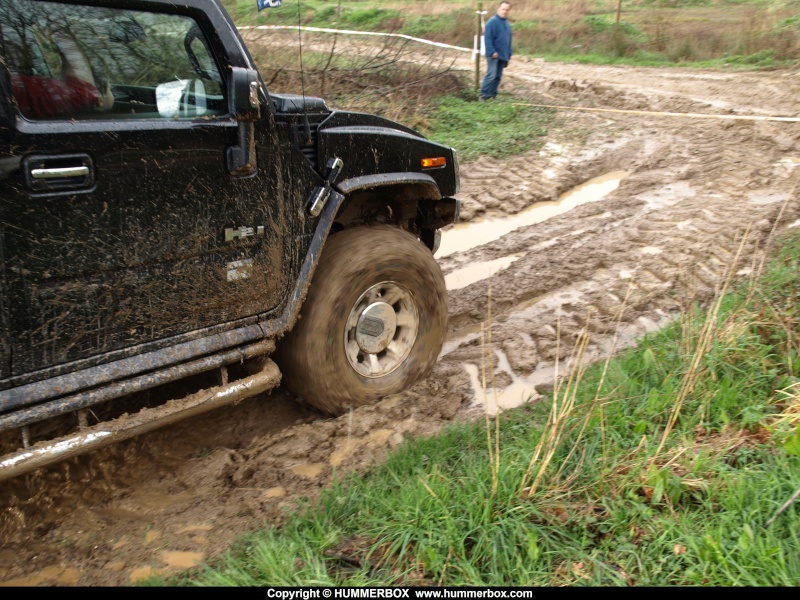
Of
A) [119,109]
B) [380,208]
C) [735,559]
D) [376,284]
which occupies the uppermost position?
[119,109]

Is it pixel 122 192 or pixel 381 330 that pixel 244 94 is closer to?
pixel 122 192

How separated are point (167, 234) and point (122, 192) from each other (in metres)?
0.26

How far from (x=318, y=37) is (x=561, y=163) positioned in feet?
34.6

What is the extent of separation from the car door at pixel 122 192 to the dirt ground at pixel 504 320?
0.79 metres

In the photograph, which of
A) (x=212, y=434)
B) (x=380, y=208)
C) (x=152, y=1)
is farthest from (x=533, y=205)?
(x=152, y=1)

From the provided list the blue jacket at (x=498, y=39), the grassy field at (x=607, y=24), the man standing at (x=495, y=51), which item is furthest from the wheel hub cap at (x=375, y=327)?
the grassy field at (x=607, y=24)

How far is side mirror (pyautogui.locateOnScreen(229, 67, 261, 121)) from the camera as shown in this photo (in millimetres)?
2785

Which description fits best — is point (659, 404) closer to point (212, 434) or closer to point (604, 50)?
point (212, 434)

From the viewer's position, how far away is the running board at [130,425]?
8.19 ft

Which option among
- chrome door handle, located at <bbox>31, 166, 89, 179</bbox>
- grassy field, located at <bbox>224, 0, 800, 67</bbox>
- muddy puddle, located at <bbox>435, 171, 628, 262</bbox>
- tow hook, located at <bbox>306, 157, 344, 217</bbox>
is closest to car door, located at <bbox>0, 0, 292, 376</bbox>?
chrome door handle, located at <bbox>31, 166, 89, 179</bbox>

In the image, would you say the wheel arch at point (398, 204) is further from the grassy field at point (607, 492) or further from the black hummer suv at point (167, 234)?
the grassy field at point (607, 492)

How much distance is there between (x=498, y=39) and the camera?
1223 cm

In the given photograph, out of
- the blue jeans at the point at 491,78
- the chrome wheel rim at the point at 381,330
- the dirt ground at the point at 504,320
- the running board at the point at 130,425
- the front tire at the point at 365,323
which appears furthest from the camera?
the blue jeans at the point at 491,78

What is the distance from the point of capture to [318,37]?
55.9 ft
